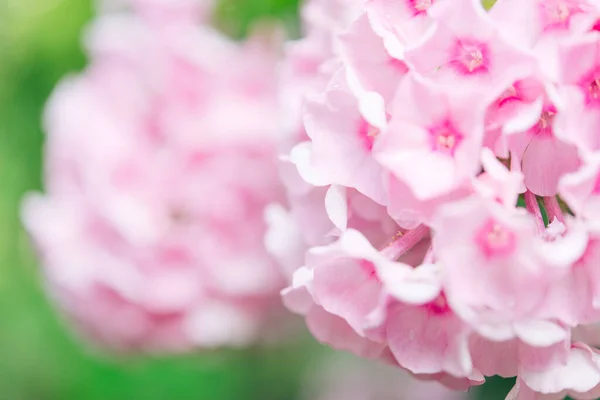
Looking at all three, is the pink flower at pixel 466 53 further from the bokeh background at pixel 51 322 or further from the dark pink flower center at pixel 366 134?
the bokeh background at pixel 51 322

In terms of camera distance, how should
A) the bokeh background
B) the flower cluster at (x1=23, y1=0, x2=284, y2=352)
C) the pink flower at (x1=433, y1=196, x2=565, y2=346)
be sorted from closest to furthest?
1. the pink flower at (x1=433, y1=196, x2=565, y2=346)
2. the flower cluster at (x1=23, y1=0, x2=284, y2=352)
3. the bokeh background

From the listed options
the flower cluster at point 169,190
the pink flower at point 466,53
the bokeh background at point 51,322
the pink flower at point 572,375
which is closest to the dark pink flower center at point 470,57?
the pink flower at point 466,53

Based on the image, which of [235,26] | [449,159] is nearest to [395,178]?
[449,159]

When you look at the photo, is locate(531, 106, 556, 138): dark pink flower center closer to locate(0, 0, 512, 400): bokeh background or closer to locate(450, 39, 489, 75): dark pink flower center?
locate(450, 39, 489, 75): dark pink flower center

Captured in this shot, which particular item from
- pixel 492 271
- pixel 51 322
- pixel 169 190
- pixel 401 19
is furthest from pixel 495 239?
pixel 51 322

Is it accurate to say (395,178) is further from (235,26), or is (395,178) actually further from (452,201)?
(235,26)

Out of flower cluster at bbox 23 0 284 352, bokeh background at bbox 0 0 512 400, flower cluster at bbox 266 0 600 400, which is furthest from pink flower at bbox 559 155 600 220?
bokeh background at bbox 0 0 512 400

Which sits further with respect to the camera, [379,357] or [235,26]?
[235,26]

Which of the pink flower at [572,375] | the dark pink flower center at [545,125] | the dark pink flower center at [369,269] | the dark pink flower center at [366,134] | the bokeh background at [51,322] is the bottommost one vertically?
the bokeh background at [51,322]
